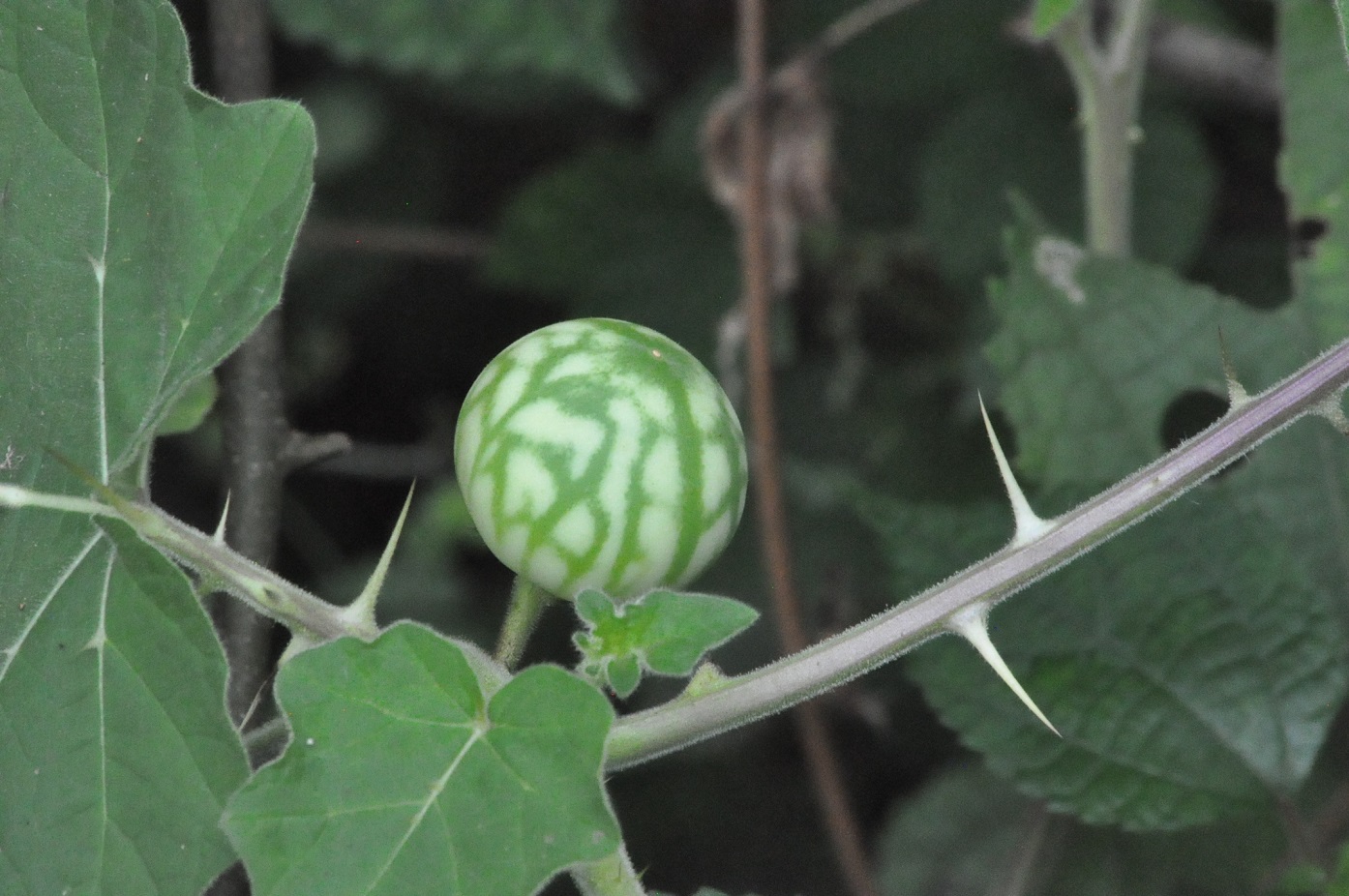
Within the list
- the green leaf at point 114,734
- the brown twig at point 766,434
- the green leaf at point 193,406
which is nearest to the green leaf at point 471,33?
the brown twig at point 766,434

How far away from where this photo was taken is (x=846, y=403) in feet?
10.00

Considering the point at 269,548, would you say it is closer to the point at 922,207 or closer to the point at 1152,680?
the point at 1152,680

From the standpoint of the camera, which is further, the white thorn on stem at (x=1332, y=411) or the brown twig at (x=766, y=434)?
the brown twig at (x=766, y=434)

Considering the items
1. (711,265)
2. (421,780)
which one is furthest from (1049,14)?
(711,265)

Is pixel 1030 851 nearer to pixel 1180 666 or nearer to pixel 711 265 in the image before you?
pixel 1180 666

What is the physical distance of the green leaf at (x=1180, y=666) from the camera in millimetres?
1854

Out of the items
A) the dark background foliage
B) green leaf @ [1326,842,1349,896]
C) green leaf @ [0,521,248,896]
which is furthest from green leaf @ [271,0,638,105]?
green leaf @ [1326,842,1349,896]

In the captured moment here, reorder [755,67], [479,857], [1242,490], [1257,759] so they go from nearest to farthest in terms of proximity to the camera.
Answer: [479,857] → [1257,759] → [1242,490] → [755,67]

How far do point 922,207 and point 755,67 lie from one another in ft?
2.16

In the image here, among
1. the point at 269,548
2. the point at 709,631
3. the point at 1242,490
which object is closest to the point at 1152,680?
the point at 1242,490

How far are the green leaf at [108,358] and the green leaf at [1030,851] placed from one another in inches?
53.7

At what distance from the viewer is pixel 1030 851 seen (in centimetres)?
219

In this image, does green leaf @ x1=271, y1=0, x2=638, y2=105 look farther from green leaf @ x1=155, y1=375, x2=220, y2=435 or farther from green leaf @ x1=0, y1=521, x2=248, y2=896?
green leaf @ x1=0, y1=521, x2=248, y2=896

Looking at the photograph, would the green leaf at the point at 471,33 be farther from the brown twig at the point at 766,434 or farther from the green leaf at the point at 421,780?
the green leaf at the point at 421,780
